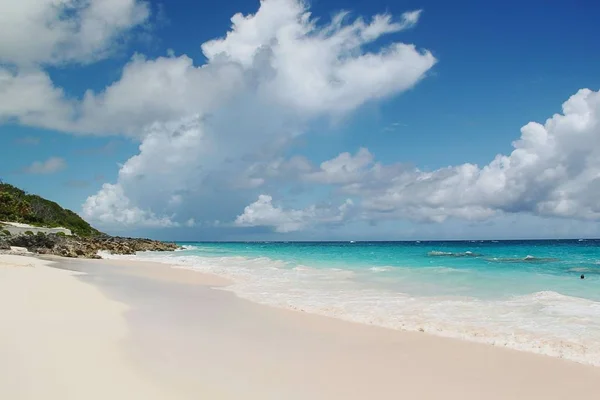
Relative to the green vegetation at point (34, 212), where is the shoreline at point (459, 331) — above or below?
below

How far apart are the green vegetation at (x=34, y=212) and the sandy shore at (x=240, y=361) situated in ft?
192

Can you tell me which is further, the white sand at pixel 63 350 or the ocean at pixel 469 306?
the ocean at pixel 469 306

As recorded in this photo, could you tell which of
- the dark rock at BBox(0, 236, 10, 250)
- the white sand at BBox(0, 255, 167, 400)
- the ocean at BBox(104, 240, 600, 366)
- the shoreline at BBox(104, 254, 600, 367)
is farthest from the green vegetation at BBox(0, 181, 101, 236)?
the shoreline at BBox(104, 254, 600, 367)

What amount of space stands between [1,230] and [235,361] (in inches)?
1678

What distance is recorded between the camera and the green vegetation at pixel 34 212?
61.3 meters

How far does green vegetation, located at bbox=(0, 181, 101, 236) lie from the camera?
2412 inches

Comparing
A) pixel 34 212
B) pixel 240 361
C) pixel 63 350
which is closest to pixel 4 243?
pixel 63 350

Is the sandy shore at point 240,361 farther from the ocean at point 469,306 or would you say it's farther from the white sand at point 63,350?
the ocean at point 469,306

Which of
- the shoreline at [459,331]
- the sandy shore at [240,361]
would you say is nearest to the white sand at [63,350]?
the sandy shore at [240,361]

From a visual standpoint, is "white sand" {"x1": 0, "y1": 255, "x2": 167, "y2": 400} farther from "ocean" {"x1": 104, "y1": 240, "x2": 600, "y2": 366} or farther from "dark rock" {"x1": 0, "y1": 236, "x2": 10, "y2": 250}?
"dark rock" {"x1": 0, "y1": 236, "x2": 10, "y2": 250}

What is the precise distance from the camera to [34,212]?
70.6m

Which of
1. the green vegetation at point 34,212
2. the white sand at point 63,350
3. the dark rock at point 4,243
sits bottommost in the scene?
the white sand at point 63,350

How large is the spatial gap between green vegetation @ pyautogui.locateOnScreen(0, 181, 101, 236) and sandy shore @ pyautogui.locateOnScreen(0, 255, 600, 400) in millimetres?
58480

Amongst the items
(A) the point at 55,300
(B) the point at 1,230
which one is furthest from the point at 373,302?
(B) the point at 1,230
